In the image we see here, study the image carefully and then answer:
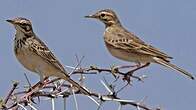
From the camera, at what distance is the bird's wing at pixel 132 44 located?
350 inches

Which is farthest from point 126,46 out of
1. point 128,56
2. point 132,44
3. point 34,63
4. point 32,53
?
point 34,63

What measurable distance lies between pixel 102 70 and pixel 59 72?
36.9 inches

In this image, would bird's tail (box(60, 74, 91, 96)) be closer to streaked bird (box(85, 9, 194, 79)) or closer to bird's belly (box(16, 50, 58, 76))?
bird's belly (box(16, 50, 58, 76))

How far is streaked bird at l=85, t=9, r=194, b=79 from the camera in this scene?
8516mm

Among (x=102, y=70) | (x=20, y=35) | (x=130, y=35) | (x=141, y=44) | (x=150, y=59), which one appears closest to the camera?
(x=102, y=70)

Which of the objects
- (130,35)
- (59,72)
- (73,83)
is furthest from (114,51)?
(73,83)

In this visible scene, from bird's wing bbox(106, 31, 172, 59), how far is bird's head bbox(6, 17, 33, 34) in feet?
9.54

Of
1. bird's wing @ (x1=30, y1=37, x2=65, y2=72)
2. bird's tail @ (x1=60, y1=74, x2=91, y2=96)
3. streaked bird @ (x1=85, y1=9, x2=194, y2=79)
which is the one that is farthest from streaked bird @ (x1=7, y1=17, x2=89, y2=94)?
streaked bird @ (x1=85, y1=9, x2=194, y2=79)

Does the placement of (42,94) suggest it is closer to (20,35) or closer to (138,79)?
(138,79)

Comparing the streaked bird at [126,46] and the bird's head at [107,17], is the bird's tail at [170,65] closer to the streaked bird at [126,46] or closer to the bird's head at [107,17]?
the streaked bird at [126,46]

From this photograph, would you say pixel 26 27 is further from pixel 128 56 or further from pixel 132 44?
pixel 132 44

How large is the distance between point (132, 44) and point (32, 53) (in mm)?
3652

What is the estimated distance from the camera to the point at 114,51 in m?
A: 9.12

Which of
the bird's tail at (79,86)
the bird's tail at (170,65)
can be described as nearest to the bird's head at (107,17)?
the bird's tail at (170,65)
